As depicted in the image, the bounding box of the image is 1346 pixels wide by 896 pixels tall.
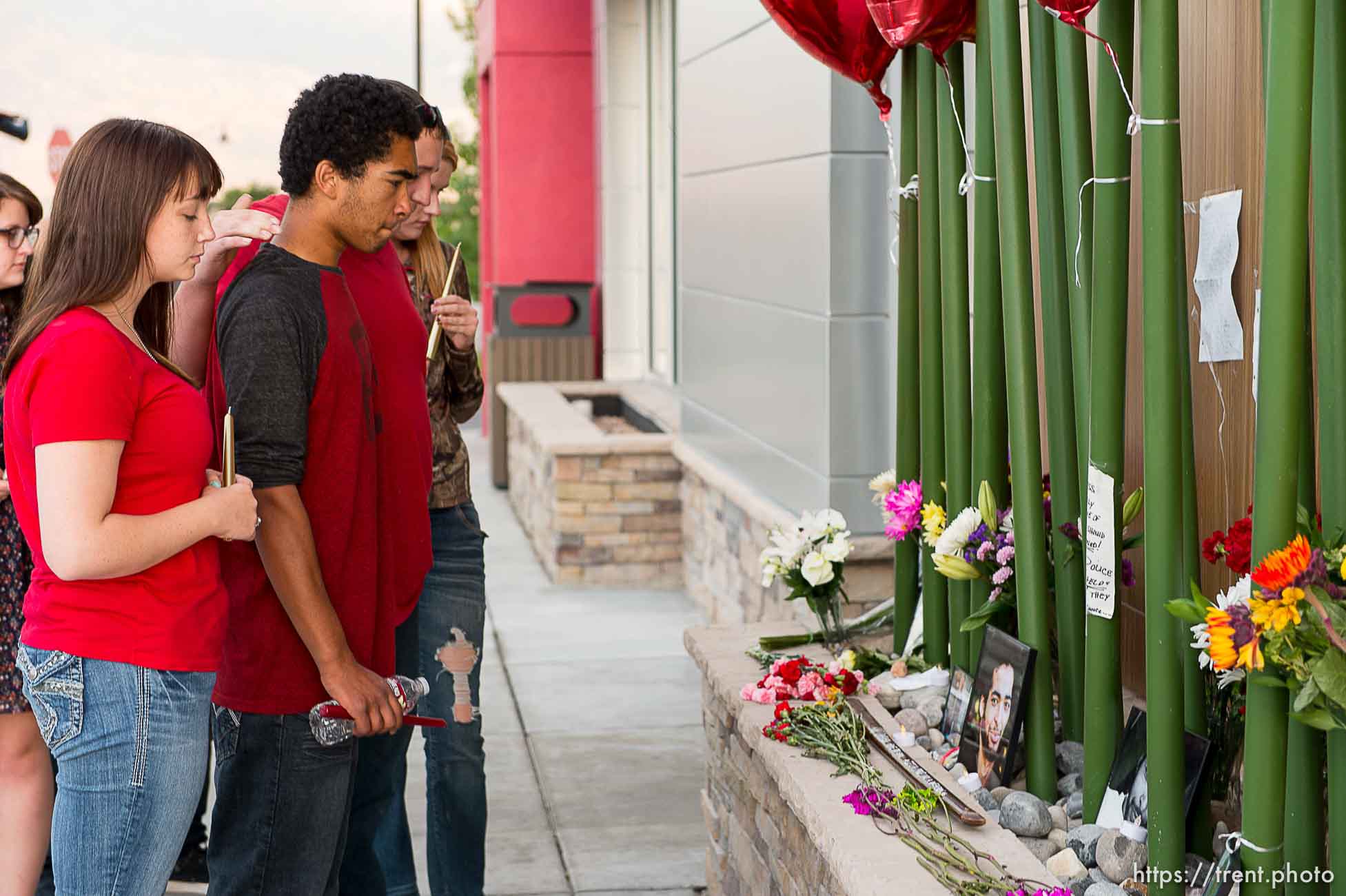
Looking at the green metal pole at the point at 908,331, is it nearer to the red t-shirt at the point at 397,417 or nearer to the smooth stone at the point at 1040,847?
the smooth stone at the point at 1040,847

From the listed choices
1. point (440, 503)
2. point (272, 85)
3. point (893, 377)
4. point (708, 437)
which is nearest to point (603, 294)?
point (708, 437)

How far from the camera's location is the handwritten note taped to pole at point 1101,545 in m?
2.23

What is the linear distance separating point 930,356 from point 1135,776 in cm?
102

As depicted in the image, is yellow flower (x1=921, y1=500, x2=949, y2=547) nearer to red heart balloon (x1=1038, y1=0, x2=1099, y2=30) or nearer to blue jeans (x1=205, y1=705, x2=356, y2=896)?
red heart balloon (x1=1038, y1=0, x2=1099, y2=30)

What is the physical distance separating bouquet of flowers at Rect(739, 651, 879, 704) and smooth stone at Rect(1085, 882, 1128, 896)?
Result: 79 cm

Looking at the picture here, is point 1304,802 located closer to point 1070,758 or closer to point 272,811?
point 1070,758

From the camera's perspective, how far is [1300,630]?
172 cm

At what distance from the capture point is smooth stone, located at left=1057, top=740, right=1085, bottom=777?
8.44 ft

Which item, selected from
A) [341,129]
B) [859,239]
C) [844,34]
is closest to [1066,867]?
[341,129]

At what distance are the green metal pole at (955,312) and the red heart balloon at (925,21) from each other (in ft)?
0.33

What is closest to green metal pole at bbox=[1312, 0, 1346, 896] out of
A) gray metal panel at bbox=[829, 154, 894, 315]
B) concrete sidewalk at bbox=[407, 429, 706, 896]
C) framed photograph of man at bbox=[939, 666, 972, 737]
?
framed photograph of man at bbox=[939, 666, 972, 737]

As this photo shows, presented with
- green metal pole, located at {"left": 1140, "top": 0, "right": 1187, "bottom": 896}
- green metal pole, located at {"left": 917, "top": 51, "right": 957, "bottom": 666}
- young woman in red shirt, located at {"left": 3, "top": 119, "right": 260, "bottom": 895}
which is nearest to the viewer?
young woman in red shirt, located at {"left": 3, "top": 119, "right": 260, "bottom": 895}

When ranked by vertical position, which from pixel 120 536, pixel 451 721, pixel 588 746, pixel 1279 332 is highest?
pixel 1279 332

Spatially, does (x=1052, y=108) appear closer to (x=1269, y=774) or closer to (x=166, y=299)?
(x=1269, y=774)
